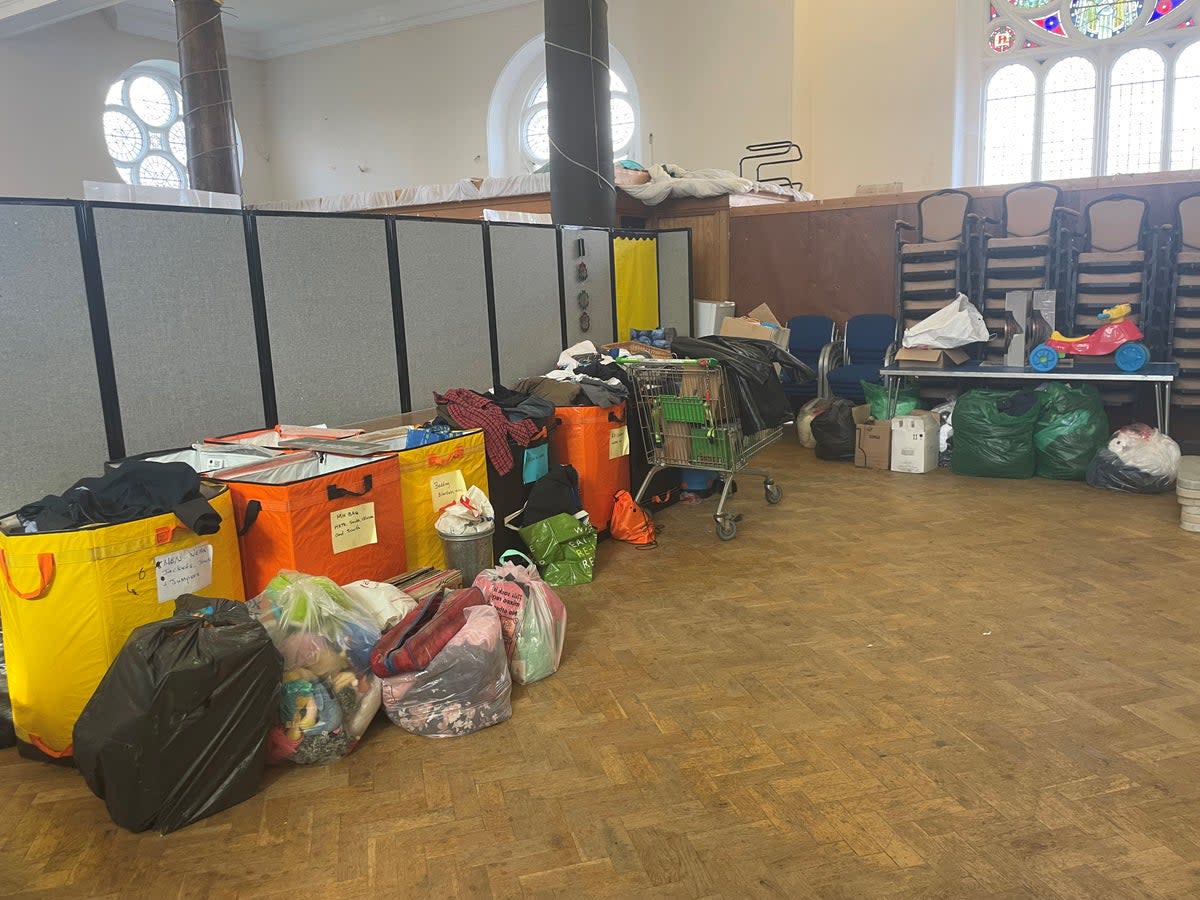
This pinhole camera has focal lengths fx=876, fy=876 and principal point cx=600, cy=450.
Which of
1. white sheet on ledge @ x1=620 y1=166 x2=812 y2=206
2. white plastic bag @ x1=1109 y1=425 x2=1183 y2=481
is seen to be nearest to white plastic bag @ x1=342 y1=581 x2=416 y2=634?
white plastic bag @ x1=1109 y1=425 x2=1183 y2=481

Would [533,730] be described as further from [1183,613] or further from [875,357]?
[875,357]

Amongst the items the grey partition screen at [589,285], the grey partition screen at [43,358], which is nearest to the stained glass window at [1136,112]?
the grey partition screen at [589,285]

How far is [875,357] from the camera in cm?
648

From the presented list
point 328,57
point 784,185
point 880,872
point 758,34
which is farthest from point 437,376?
point 328,57

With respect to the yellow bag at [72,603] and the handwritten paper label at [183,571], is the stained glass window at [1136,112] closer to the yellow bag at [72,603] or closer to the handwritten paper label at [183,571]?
the handwritten paper label at [183,571]

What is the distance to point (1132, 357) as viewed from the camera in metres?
5.04

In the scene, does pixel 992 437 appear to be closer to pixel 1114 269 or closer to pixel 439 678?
pixel 1114 269

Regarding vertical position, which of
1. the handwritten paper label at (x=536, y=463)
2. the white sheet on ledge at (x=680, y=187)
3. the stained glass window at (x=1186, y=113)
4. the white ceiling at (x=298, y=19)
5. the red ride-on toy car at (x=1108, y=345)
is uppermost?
the white ceiling at (x=298, y=19)

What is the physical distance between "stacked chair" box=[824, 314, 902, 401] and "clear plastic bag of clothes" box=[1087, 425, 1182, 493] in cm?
167

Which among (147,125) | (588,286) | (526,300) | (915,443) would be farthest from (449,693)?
(147,125)

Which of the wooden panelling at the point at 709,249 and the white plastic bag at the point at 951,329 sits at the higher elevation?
the wooden panelling at the point at 709,249

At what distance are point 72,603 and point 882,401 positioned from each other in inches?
190

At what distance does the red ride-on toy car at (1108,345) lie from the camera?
16.6 ft

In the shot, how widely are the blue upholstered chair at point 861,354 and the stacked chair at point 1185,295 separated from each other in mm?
1682
